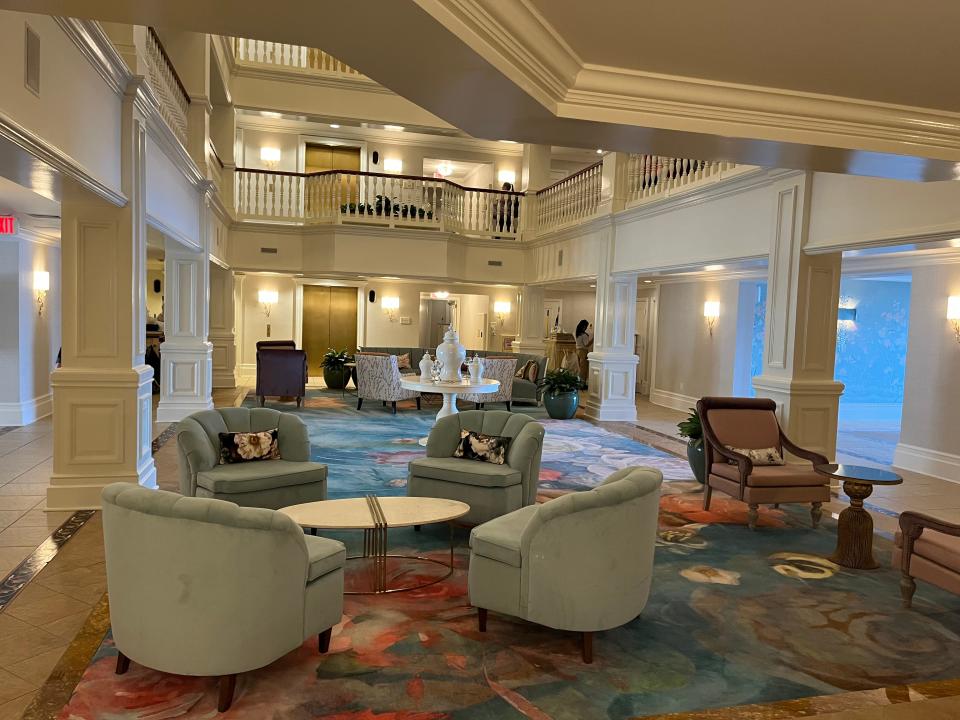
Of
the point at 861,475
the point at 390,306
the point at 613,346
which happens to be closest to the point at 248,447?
the point at 861,475

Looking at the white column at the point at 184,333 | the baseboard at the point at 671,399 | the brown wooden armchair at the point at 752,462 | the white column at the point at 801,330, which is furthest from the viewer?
the baseboard at the point at 671,399

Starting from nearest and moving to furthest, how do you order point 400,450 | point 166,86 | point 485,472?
point 485,472, point 166,86, point 400,450

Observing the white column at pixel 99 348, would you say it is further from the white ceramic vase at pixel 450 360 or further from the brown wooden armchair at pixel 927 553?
the brown wooden armchair at pixel 927 553

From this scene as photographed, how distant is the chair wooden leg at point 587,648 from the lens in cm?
326

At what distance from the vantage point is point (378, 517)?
3.97 m

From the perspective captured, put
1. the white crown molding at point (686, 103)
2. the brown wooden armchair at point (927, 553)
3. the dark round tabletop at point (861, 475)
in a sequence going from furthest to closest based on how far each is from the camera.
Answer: the dark round tabletop at point (861, 475)
the brown wooden armchair at point (927, 553)
the white crown molding at point (686, 103)

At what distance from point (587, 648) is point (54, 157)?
3.81m

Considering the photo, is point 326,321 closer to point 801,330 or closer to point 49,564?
point 801,330

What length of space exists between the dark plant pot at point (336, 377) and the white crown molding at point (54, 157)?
28.5 feet

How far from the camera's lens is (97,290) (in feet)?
18.0

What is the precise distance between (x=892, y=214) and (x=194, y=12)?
546cm

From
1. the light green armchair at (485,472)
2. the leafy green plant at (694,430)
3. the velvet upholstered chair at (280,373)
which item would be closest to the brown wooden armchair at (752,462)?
the leafy green plant at (694,430)

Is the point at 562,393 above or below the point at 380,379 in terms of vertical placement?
below

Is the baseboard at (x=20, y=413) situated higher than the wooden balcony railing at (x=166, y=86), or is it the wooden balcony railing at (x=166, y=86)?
the wooden balcony railing at (x=166, y=86)
